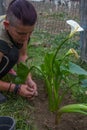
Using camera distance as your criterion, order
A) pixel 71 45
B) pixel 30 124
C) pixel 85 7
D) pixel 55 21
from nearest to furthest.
→ 1. pixel 30 124
2. pixel 85 7
3. pixel 71 45
4. pixel 55 21

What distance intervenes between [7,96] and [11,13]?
2.15 ft

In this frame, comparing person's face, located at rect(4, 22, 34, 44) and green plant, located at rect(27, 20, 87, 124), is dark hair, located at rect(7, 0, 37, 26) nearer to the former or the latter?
person's face, located at rect(4, 22, 34, 44)

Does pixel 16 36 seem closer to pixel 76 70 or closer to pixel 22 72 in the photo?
pixel 22 72

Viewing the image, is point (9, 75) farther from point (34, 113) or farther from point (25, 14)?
point (25, 14)

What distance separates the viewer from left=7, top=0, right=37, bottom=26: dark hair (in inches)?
91.7

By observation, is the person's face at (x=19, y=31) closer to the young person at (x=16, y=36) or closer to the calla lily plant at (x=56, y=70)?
the young person at (x=16, y=36)

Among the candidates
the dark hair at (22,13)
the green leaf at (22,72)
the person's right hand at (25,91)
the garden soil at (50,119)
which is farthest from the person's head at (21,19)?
the garden soil at (50,119)

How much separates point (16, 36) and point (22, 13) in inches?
7.4

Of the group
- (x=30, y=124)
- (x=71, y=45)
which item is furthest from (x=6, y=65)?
(x=71, y=45)

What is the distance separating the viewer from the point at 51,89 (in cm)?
249

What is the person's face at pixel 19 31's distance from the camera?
236cm

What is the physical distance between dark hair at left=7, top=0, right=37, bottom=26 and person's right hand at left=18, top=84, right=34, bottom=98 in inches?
19.5

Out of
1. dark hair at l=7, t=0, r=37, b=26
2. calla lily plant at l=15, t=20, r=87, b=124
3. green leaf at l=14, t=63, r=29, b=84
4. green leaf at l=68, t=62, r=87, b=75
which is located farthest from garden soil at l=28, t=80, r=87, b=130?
dark hair at l=7, t=0, r=37, b=26

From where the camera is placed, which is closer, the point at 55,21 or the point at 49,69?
the point at 49,69
